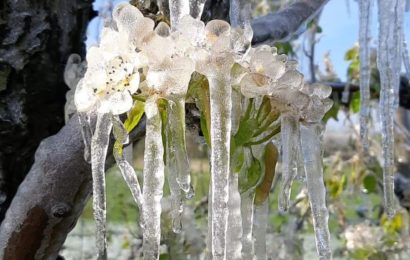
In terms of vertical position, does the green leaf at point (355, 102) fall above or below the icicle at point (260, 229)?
above

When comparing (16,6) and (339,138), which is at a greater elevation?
(339,138)

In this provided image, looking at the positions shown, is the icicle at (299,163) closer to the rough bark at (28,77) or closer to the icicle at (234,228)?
the icicle at (234,228)

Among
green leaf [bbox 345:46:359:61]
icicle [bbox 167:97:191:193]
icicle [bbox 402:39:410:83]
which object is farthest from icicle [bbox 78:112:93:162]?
green leaf [bbox 345:46:359:61]

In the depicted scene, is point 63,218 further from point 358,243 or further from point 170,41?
point 358,243

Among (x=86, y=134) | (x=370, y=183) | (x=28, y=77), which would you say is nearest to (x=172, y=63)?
(x=86, y=134)

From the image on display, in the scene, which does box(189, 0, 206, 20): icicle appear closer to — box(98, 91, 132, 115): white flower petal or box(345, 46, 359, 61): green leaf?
box(98, 91, 132, 115): white flower petal

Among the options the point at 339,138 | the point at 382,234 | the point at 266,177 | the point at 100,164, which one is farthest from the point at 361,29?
the point at 339,138

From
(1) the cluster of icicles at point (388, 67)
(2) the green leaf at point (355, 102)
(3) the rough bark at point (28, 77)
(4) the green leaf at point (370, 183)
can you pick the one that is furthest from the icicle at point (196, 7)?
(4) the green leaf at point (370, 183)
